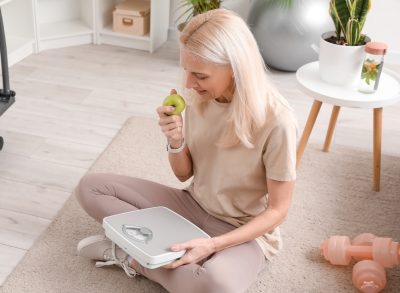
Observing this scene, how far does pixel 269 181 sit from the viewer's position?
1.32 m

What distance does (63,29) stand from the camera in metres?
3.18

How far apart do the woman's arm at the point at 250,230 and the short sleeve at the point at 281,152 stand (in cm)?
3

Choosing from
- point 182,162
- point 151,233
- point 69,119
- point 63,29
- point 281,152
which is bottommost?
point 69,119

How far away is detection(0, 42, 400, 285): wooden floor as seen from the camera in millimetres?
1831

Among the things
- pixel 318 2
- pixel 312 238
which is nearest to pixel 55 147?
pixel 312 238

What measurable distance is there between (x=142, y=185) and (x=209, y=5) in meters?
1.39

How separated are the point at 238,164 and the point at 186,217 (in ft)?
0.84

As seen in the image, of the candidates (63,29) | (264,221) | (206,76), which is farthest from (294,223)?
(63,29)

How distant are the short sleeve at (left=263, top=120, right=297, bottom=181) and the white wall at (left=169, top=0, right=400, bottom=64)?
2.04 m

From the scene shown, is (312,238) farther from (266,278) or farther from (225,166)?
(225,166)

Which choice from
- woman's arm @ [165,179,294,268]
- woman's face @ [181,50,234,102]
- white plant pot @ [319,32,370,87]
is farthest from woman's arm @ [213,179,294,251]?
white plant pot @ [319,32,370,87]

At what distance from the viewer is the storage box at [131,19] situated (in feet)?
10.2

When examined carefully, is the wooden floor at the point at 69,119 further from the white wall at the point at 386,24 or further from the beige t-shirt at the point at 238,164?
the beige t-shirt at the point at 238,164

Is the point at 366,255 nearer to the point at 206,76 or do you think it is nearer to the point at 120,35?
the point at 206,76
